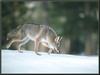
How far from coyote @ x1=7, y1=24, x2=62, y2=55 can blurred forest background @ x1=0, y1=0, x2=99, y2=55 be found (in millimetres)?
377

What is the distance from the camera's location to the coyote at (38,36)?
1232 mm

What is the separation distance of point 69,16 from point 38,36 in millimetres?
1062

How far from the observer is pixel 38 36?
4.03 feet

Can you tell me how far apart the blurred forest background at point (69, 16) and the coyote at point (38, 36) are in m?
0.38

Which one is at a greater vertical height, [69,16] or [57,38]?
[69,16]

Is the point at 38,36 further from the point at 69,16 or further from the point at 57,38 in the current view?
the point at 69,16

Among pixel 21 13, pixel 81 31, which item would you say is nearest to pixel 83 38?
pixel 81 31

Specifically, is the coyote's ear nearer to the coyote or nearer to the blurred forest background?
the coyote

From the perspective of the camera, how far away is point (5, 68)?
6.18 feet

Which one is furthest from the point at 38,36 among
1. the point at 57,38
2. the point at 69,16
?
the point at 69,16

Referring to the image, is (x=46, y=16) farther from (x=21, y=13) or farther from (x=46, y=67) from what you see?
(x=46, y=67)

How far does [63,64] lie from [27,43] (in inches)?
13.2

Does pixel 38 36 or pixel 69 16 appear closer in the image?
pixel 38 36

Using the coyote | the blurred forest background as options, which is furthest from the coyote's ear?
the blurred forest background
